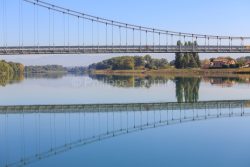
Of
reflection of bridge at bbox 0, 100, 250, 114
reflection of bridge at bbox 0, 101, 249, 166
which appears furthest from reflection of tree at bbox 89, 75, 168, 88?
reflection of bridge at bbox 0, 101, 249, 166

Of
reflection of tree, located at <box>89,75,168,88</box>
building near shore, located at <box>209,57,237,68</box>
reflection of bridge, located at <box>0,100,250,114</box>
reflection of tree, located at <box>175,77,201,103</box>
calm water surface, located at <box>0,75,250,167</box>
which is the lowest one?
calm water surface, located at <box>0,75,250,167</box>

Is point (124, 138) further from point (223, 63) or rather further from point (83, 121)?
point (223, 63)

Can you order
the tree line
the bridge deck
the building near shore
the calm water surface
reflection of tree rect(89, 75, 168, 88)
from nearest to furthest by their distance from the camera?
the calm water surface, the bridge deck, reflection of tree rect(89, 75, 168, 88), the building near shore, the tree line

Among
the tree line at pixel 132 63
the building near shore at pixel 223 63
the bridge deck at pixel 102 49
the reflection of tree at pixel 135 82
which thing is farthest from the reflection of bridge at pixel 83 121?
the tree line at pixel 132 63

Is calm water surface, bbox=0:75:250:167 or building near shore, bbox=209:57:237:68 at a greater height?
building near shore, bbox=209:57:237:68

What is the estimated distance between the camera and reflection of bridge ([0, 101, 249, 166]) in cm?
1403

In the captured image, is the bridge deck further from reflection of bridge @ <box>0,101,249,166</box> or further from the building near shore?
the building near shore

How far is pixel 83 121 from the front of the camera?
20578 mm

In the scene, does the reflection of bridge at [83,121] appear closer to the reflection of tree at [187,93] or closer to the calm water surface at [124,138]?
the calm water surface at [124,138]

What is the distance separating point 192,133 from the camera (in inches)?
653

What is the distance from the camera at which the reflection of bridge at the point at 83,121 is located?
46.0 feet

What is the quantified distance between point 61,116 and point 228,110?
9543mm

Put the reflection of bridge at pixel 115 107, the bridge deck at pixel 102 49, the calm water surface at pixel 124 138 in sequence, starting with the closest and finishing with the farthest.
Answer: the calm water surface at pixel 124 138 → the reflection of bridge at pixel 115 107 → the bridge deck at pixel 102 49

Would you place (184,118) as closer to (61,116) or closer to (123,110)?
(123,110)
